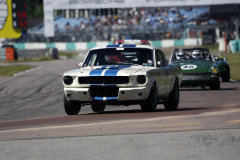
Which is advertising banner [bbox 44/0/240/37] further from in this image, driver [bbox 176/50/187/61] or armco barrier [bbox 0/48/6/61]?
driver [bbox 176/50/187/61]

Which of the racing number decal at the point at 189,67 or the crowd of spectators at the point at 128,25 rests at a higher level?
the racing number decal at the point at 189,67

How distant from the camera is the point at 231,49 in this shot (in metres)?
48.8

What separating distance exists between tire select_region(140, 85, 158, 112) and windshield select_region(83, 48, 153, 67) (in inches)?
26.0

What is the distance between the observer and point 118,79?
32.6ft

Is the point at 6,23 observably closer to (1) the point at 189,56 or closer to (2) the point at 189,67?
(1) the point at 189,56

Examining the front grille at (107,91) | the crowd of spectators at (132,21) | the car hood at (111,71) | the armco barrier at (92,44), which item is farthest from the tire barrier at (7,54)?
the front grille at (107,91)

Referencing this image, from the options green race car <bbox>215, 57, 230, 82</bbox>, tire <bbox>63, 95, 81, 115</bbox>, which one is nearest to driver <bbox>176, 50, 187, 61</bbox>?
green race car <bbox>215, 57, 230, 82</bbox>

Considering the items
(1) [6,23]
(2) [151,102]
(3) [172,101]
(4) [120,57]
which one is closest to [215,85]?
(3) [172,101]

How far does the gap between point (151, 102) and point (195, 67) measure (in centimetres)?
715

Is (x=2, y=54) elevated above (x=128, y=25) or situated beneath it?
situated beneath

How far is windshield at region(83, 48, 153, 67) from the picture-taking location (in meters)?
10.8

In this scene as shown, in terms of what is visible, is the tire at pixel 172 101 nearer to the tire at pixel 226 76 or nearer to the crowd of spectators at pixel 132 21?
the tire at pixel 226 76

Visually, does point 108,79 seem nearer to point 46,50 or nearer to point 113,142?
point 113,142

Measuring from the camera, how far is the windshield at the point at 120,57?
10836mm
